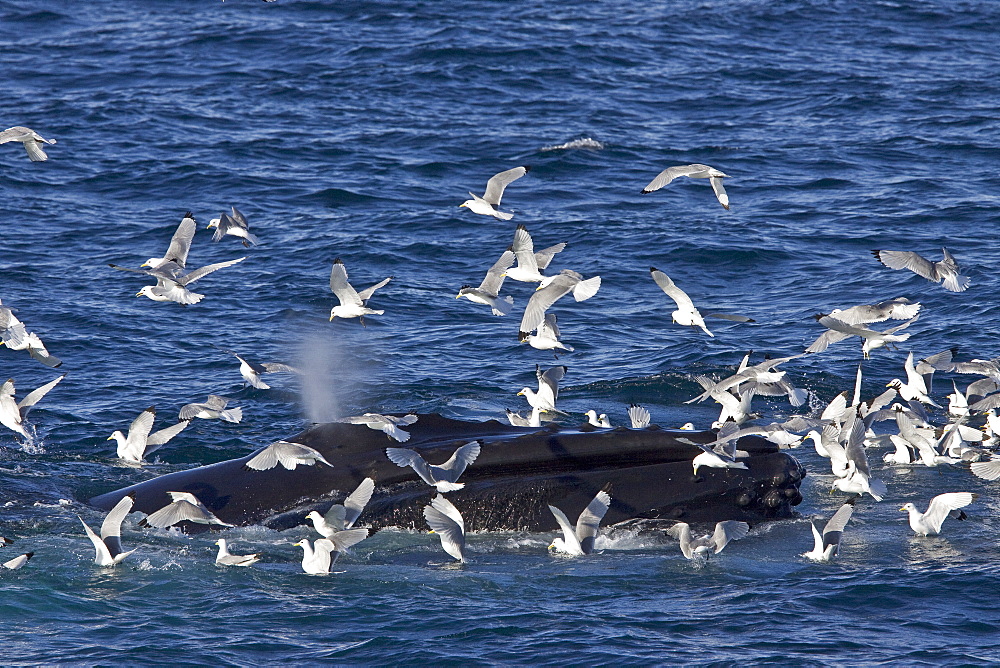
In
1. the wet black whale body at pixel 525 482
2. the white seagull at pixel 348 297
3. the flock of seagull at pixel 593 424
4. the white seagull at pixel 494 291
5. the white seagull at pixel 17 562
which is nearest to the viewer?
the white seagull at pixel 17 562

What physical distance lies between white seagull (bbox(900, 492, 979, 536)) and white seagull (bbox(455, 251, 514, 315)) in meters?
6.62

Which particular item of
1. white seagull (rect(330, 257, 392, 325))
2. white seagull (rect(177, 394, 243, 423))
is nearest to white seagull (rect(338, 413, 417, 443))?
white seagull (rect(177, 394, 243, 423))

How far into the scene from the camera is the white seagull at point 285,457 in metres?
12.9

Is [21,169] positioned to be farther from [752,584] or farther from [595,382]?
[752,584]

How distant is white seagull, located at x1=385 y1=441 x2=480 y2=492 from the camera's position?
12.5 m

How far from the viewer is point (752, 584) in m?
12.2

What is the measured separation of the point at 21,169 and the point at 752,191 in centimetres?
1756

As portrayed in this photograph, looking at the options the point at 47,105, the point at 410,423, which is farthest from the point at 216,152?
the point at 410,423

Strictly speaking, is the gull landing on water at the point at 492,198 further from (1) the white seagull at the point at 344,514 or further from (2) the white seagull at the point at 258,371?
(1) the white seagull at the point at 344,514

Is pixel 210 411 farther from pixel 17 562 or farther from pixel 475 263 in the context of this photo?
pixel 475 263

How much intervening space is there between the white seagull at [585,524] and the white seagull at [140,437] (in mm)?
5696

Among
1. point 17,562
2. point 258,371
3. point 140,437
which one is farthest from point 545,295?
point 17,562

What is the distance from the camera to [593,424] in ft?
Answer: 46.8

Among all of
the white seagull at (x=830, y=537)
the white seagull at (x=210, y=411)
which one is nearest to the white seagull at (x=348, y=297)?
the white seagull at (x=210, y=411)
